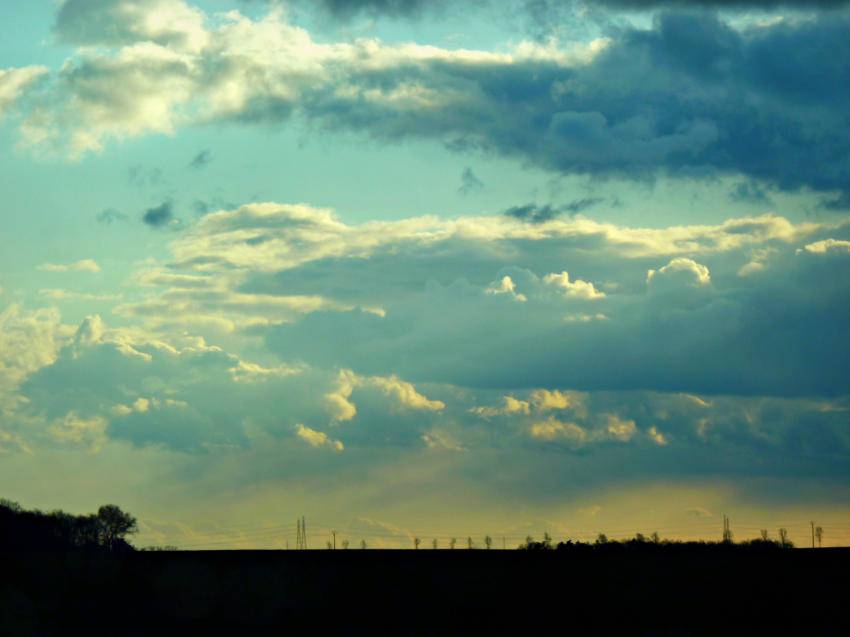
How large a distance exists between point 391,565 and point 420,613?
19.7 ft

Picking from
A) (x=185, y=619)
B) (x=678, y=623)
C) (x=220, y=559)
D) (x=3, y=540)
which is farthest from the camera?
(x=3, y=540)

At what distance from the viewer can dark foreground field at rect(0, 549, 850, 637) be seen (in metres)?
86.0

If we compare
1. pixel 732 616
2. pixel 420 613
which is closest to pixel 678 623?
pixel 732 616

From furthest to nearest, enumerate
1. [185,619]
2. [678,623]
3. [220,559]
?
[220,559] < [185,619] < [678,623]

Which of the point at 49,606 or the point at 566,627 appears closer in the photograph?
the point at 566,627

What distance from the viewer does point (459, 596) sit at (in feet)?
294

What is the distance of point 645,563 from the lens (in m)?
91.0

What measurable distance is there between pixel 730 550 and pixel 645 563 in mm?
5808

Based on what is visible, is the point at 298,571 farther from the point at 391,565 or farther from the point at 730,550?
the point at 730,550

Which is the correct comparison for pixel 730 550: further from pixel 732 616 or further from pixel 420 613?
pixel 420 613

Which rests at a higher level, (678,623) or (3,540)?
(3,540)

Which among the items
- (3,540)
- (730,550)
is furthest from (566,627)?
(3,540)

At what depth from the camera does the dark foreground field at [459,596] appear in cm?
8600

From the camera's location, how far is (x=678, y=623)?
84.6 metres
